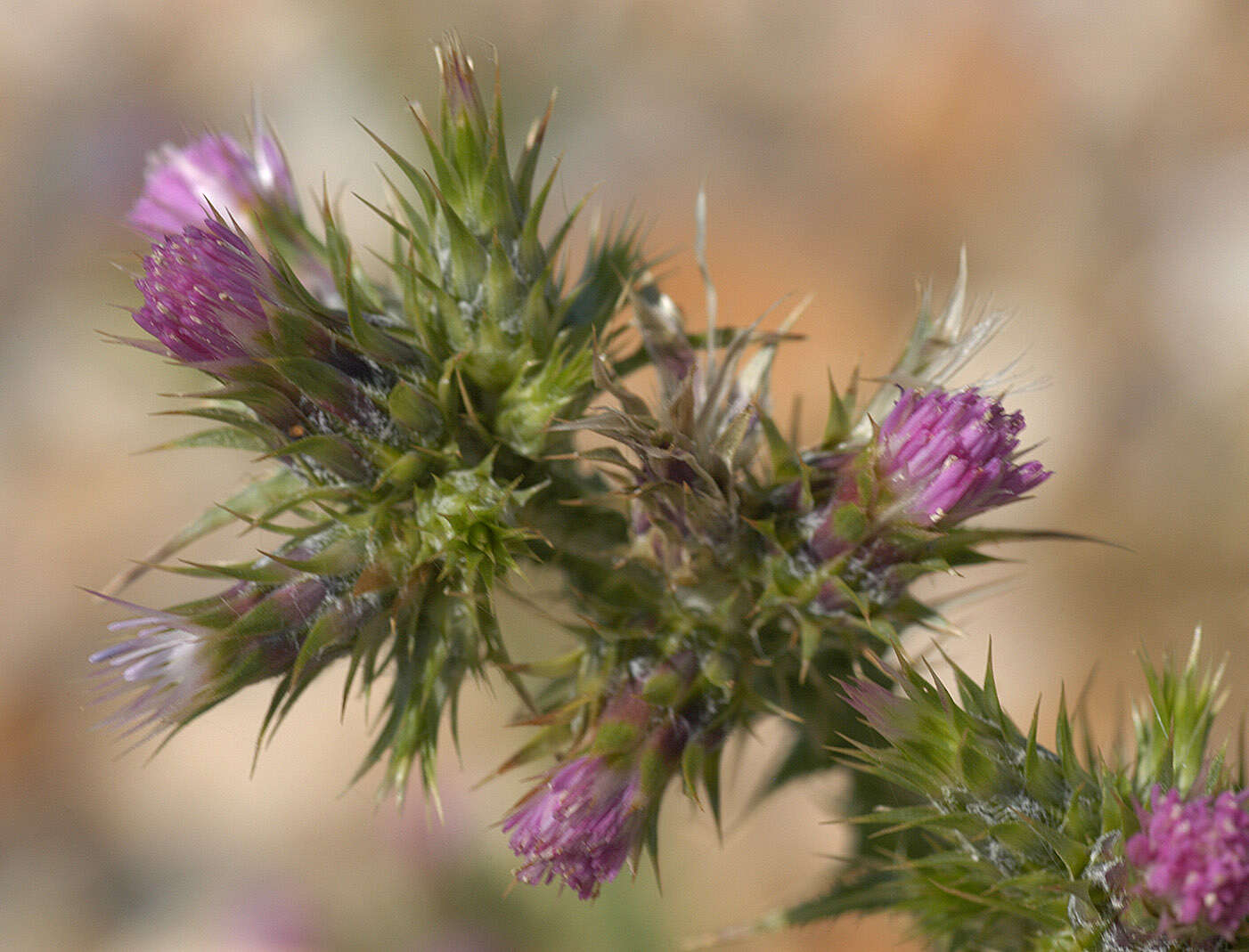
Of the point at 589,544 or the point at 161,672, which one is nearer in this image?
the point at 161,672

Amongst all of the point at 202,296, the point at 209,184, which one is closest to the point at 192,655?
the point at 202,296

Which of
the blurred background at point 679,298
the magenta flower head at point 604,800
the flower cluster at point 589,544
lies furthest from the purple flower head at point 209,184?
the blurred background at point 679,298

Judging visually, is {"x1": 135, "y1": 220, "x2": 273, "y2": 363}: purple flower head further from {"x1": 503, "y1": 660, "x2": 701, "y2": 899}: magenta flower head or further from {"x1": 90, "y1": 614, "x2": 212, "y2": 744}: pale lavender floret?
{"x1": 503, "y1": 660, "x2": 701, "y2": 899}: magenta flower head

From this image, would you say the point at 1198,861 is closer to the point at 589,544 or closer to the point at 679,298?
the point at 589,544

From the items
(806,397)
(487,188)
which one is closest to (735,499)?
(487,188)

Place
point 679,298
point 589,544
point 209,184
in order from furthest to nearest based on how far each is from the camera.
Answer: point 679,298, point 209,184, point 589,544

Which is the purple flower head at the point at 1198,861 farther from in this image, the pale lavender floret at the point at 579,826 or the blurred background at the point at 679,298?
the blurred background at the point at 679,298

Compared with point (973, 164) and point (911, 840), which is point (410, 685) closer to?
point (911, 840)
